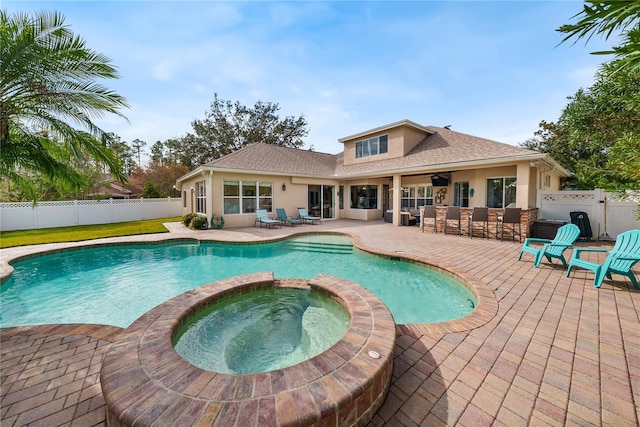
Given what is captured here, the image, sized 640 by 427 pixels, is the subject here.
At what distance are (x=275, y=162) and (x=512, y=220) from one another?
1239 cm

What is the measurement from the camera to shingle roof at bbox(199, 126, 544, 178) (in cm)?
1073

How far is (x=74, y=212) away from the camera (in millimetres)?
15531

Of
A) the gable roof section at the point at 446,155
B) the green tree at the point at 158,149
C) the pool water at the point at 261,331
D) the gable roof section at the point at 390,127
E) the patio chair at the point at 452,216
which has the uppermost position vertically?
the green tree at the point at 158,149

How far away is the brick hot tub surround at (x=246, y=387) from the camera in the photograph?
172cm

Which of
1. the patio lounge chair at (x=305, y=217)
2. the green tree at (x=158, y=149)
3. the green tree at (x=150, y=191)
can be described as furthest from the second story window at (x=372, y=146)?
the green tree at (x=158, y=149)

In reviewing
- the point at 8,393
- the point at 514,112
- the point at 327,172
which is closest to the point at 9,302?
the point at 8,393

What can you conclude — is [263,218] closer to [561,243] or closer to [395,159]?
[395,159]

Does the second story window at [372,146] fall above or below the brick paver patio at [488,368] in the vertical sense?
above

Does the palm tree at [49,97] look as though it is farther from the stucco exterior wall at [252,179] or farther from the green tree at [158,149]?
the green tree at [158,149]

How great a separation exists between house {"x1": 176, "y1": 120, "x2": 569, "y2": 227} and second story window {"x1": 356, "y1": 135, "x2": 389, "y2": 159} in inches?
2.5

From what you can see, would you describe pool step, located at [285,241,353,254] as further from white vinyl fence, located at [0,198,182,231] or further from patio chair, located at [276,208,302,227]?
white vinyl fence, located at [0,198,182,231]

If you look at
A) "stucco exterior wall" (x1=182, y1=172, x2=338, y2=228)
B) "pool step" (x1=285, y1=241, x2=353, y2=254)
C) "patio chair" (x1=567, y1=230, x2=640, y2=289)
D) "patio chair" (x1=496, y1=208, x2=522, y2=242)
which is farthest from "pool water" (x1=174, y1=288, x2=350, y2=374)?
"stucco exterior wall" (x1=182, y1=172, x2=338, y2=228)

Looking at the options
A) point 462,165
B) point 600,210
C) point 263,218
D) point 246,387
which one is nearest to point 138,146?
point 263,218

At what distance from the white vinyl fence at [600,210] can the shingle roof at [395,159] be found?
2.79 metres
